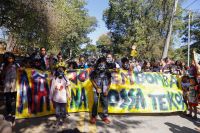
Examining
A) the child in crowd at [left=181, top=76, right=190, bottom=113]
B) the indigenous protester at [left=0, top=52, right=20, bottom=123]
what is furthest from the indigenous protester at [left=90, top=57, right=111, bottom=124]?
the child in crowd at [left=181, top=76, right=190, bottom=113]

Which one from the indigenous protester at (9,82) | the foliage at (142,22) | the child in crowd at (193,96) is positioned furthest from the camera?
the foliage at (142,22)

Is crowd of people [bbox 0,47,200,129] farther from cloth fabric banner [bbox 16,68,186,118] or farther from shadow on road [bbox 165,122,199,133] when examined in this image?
shadow on road [bbox 165,122,199,133]

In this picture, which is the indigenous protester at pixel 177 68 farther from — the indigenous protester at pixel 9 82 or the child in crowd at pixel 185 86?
the indigenous protester at pixel 9 82

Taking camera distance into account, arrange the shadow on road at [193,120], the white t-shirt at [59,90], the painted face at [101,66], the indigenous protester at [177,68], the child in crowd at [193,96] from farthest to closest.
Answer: the indigenous protester at [177,68], the child in crowd at [193,96], the shadow on road at [193,120], the painted face at [101,66], the white t-shirt at [59,90]

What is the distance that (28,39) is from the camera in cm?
2447

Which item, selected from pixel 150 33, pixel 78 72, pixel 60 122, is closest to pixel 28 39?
pixel 78 72

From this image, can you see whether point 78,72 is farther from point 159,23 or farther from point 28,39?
point 159,23

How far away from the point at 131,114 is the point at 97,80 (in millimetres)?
1930

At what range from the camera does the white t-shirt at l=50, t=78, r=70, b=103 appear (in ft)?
26.5

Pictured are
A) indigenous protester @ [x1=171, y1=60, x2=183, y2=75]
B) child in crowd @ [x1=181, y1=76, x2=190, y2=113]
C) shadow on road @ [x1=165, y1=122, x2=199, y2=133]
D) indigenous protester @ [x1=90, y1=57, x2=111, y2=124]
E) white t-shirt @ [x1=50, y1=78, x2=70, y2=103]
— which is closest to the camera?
white t-shirt @ [x1=50, y1=78, x2=70, y2=103]

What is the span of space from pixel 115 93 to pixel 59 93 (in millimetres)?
2645

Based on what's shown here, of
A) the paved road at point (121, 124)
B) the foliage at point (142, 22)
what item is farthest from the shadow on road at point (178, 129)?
the foliage at point (142, 22)

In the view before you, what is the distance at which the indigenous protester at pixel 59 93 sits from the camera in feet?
26.5

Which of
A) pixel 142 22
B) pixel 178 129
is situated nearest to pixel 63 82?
pixel 178 129
